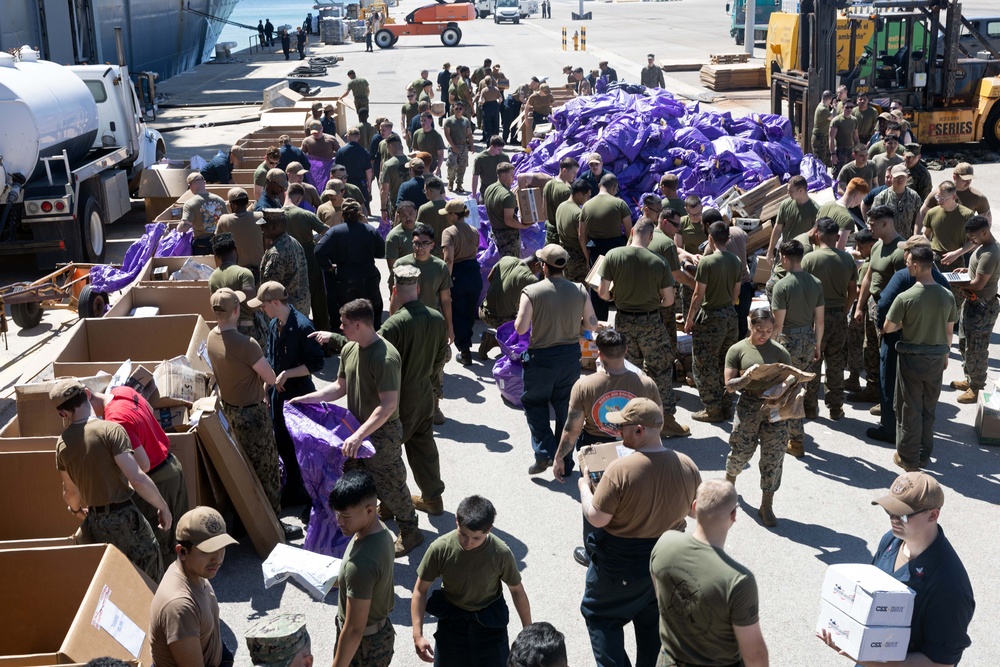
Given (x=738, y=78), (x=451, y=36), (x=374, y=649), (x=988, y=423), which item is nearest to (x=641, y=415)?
(x=374, y=649)

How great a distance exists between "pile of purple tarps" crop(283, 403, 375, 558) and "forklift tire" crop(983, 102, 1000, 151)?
1919 cm

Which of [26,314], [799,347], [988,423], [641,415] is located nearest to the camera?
[641,415]

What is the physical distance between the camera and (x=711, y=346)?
917 centimetres

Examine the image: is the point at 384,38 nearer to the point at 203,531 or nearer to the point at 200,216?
the point at 200,216

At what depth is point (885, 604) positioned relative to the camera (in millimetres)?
4113

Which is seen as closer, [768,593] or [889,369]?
[768,593]

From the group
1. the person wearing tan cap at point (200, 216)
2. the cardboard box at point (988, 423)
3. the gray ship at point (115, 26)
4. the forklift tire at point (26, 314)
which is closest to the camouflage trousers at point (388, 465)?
the cardboard box at point (988, 423)

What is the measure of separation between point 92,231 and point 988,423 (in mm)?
12598

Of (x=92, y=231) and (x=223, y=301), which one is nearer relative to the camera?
(x=223, y=301)

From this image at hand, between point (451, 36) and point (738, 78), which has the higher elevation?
point (451, 36)

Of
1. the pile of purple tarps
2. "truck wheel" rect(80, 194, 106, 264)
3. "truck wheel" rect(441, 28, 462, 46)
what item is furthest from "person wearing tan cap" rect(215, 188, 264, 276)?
"truck wheel" rect(441, 28, 462, 46)

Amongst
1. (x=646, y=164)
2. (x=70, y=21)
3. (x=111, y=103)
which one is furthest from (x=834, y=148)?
(x=70, y=21)

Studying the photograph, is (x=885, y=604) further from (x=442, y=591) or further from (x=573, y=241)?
(x=573, y=241)

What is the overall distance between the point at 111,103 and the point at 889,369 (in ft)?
46.5
